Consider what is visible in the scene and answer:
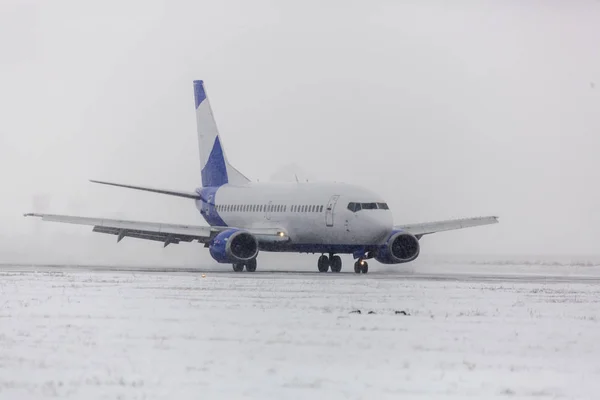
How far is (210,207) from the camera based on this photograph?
50.4 metres

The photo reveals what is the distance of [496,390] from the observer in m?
12.1

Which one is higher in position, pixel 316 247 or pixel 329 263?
pixel 316 247

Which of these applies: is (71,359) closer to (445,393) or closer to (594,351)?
(445,393)

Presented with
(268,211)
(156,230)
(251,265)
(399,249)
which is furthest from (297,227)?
(156,230)

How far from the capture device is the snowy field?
40.3 ft

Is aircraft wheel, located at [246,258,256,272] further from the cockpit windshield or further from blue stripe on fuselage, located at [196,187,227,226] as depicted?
blue stripe on fuselage, located at [196,187,227,226]

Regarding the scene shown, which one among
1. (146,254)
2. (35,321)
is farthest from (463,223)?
(35,321)

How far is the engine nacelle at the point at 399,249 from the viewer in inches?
1678

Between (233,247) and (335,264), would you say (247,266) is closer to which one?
(233,247)

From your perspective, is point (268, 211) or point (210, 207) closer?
point (268, 211)

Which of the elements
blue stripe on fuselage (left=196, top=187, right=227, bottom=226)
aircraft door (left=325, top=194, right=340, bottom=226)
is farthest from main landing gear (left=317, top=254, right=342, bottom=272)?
blue stripe on fuselage (left=196, top=187, right=227, bottom=226)

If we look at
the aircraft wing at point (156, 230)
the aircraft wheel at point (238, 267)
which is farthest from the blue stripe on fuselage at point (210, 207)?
the aircraft wheel at point (238, 267)

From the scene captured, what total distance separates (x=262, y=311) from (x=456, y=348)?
6.62 meters

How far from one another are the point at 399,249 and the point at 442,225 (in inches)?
150
